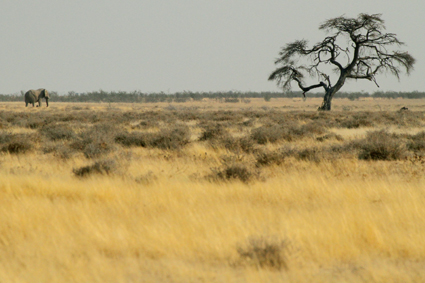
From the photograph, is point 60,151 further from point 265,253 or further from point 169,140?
point 265,253

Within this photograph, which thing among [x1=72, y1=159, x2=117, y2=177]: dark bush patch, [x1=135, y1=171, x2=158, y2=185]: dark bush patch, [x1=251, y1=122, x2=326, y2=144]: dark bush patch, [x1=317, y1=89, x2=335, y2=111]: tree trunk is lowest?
[x1=135, y1=171, x2=158, y2=185]: dark bush patch

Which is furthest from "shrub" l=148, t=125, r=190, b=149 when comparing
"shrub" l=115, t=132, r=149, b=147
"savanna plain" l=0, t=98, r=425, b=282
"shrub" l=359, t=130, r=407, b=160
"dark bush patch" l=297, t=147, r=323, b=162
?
"shrub" l=359, t=130, r=407, b=160

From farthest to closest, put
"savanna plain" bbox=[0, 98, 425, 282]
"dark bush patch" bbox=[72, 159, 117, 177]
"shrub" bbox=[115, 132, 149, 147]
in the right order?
"shrub" bbox=[115, 132, 149, 147] < "dark bush patch" bbox=[72, 159, 117, 177] < "savanna plain" bbox=[0, 98, 425, 282]

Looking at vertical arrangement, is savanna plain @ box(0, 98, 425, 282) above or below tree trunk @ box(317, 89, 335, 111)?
below

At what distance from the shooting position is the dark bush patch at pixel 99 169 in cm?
748

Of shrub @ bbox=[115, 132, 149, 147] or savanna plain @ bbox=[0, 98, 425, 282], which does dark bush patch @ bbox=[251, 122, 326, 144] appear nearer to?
shrub @ bbox=[115, 132, 149, 147]

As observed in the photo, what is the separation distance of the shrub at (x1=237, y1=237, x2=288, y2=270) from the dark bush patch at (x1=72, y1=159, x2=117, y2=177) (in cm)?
435

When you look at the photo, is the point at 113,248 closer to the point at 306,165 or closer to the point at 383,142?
the point at 306,165

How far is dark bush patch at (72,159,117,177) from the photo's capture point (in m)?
7.48

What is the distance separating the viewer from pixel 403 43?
1278 inches

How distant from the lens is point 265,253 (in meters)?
3.65

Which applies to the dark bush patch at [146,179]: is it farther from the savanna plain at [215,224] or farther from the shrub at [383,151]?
the shrub at [383,151]

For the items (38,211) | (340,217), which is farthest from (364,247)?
(38,211)

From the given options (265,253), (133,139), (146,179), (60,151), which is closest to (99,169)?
(146,179)
